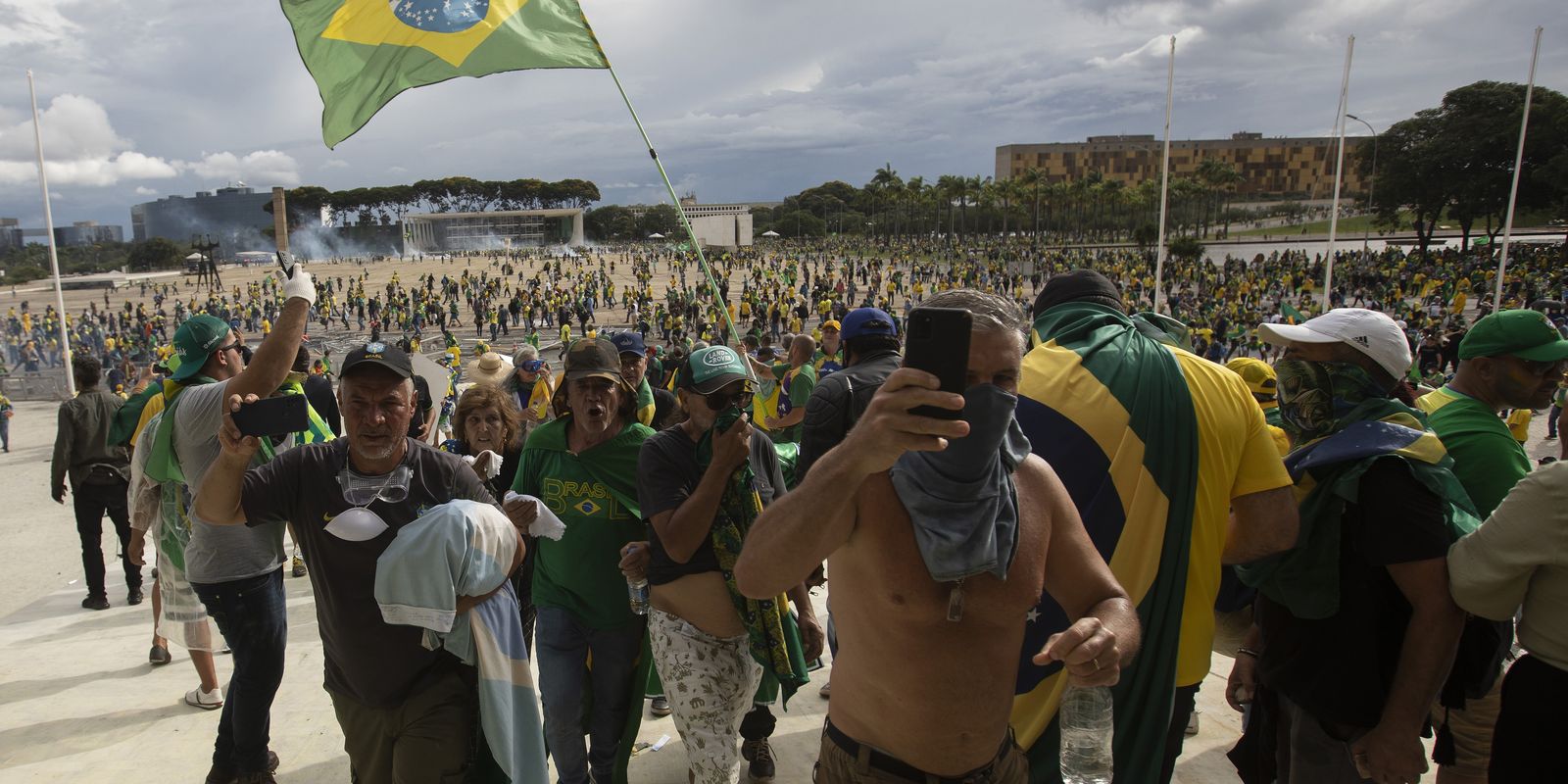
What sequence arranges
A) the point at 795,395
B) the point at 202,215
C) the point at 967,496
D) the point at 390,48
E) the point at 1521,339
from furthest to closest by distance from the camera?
the point at 202,215
the point at 795,395
the point at 390,48
the point at 1521,339
the point at 967,496

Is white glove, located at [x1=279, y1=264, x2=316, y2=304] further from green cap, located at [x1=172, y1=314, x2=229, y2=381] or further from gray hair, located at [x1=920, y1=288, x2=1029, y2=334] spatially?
gray hair, located at [x1=920, y1=288, x2=1029, y2=334]

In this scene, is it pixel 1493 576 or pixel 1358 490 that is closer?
pixel 1493 576

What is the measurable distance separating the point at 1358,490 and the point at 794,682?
5.45 feet

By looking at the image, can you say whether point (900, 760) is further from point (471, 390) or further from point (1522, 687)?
point (471, 390)

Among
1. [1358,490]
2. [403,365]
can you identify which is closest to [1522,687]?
[1358,490]

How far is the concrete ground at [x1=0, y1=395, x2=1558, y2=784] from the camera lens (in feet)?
10.7

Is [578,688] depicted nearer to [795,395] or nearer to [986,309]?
[986,309]

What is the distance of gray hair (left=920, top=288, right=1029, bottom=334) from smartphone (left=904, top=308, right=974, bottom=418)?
0.14 metres

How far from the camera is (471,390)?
12.3 ft

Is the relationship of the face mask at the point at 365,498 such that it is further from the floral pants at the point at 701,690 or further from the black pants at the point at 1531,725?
the black pants at the point at 1531,725

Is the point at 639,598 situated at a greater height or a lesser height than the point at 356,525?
lesser

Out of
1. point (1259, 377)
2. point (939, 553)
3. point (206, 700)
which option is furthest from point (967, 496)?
point (206, 700)

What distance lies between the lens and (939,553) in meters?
1.40

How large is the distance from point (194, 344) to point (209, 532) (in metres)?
0.70
